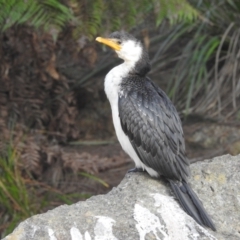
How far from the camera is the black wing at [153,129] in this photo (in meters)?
4.09

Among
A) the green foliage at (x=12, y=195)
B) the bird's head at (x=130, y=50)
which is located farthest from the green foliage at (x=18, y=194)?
the bird's head at (x=130, y=50)

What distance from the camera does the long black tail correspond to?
367cm

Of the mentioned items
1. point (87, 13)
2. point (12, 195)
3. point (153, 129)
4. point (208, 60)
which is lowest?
point (12, 195)

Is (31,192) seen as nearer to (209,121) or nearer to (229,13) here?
(209,121)

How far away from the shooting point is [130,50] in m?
4.41

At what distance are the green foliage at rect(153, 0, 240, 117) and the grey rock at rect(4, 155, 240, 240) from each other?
8.47ft

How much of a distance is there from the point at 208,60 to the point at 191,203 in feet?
10.8

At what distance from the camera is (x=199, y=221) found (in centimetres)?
366

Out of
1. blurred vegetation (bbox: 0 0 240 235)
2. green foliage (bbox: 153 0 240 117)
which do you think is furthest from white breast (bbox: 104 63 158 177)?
green foliage (bbox: 153 0 240 117)

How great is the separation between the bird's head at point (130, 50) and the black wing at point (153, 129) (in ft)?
0.62

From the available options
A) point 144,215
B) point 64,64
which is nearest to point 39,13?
point 64,64

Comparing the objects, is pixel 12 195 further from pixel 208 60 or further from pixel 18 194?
pixel 208 60

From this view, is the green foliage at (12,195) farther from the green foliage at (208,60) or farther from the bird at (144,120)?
the green foliage at (208,60)

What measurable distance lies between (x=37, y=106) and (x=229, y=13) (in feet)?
6.16
